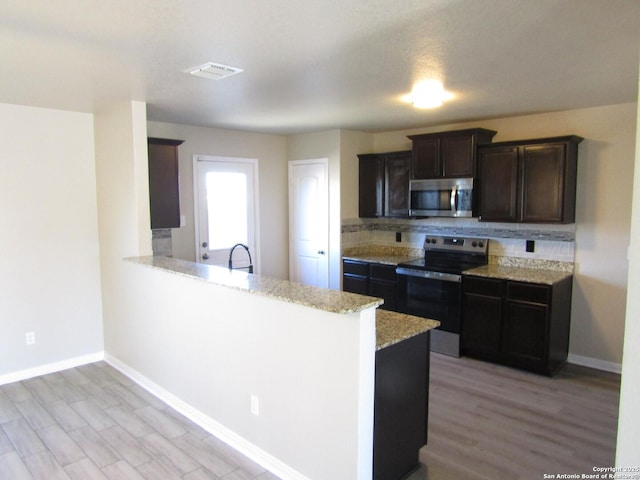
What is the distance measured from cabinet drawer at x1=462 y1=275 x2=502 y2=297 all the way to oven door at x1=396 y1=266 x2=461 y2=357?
69 millimetres

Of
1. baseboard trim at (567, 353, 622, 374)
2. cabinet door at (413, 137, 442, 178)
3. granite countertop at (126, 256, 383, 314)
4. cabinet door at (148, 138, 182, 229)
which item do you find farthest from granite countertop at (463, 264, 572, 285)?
cabinet door at (148, 138, 182, 229)

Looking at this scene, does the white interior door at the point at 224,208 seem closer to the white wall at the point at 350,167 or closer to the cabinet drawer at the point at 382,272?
the white wall at the point at 350,167

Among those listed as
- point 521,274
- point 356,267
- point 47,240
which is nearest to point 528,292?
point 521,274

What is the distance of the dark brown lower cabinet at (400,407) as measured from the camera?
2.36 m

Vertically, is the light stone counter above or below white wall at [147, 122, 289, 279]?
below

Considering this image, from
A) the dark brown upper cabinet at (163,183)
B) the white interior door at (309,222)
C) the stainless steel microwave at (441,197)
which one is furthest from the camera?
the white interior door at (309,222)

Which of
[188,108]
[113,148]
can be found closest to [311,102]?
[188,108]

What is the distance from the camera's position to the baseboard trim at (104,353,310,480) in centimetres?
264

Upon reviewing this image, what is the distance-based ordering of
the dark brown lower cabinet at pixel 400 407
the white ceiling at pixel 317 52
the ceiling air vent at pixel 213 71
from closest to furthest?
the white ceiling at pixel 317 52
the dark brown lower cabinet at pixel 400 407
the ceiling air vent at pixel 213 71

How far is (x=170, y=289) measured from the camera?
11.3 feet

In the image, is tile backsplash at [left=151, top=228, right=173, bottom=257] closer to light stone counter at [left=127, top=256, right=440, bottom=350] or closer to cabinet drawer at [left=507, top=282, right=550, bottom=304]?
light stone counter at [left=127, top=256, right=440, bottom=350]

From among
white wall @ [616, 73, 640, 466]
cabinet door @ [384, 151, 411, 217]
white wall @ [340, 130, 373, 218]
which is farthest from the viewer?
white wall @ [340, 130, 373, 218]

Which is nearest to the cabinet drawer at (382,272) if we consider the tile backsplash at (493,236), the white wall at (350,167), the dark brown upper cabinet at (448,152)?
the tile backsplash at (493,236)

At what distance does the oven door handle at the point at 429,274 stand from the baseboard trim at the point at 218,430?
261cm
